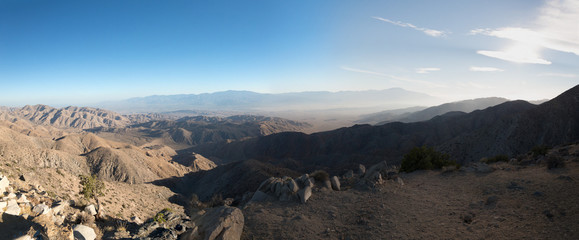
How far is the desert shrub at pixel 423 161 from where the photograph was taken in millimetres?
17891

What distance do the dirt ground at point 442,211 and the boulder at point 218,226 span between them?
1049 mm

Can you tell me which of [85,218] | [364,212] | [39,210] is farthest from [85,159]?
[364,212]

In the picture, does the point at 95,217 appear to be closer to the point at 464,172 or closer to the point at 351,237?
the point at 351,237

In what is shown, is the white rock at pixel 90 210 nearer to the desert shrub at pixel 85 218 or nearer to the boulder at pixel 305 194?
the desert shrub at pixel 85 218

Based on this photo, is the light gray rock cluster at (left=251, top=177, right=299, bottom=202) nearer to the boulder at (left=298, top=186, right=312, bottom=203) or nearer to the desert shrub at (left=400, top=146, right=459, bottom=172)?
the boulder at (left=298, top=186, right=312, bottom=203)

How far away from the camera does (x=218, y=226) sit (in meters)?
7.57

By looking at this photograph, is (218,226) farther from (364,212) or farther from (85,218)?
(364,212)

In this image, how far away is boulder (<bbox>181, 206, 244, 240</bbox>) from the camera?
24.2 ft

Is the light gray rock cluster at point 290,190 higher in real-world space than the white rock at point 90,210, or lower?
lower

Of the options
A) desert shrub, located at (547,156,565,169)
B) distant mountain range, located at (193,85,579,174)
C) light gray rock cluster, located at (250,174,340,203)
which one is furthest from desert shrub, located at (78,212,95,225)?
distant mountain range, located at (193,85,579,174)

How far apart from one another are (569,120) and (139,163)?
83.5m

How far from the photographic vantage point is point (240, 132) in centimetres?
14275

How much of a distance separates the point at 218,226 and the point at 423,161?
16.6 metres

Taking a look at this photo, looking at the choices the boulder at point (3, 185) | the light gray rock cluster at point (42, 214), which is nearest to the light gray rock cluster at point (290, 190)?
the light gray rock cluster at point (42, 214)
